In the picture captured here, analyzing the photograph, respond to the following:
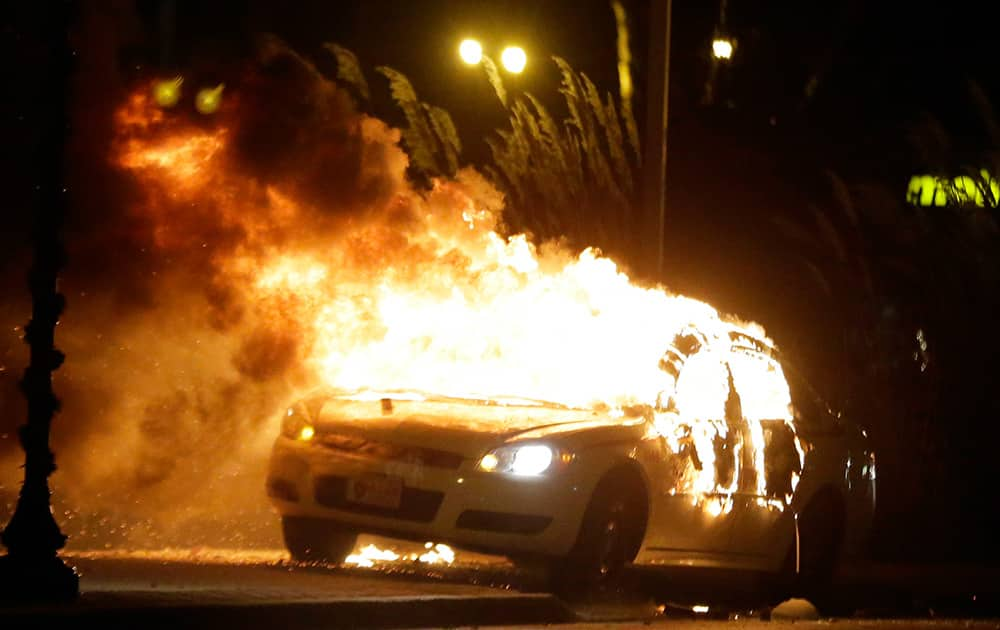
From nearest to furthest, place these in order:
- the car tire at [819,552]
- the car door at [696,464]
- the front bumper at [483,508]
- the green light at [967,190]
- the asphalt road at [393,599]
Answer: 1. the asphalt road at [393,599]
2. the front bumper at [483,508]
3. the car door at [696,464]
4. the car tire at [819,552]
5. the green light at [967,190]

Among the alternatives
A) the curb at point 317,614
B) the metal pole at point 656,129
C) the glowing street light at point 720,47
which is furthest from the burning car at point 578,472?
the glowing street light at point 720,47

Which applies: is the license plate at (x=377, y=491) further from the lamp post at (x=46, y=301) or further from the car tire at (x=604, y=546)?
the lamp post at (x=46, y=301)

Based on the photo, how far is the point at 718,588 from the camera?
12.8m

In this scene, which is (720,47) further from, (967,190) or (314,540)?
(314,540)

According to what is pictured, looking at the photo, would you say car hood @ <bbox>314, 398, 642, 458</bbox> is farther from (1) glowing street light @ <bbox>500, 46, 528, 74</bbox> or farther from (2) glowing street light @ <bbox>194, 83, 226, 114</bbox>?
(1) glowing street light @ <bbox>500, 46, 528, 74</bbox>

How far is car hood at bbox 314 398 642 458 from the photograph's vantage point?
997cm

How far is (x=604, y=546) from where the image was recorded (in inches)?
399

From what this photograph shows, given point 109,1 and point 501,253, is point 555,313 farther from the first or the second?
point 109,1

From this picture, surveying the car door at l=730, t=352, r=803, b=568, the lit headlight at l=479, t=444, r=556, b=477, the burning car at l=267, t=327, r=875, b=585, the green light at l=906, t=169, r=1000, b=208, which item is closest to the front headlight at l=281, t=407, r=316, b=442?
the burning car at l=267, t=327, r=875, b=585

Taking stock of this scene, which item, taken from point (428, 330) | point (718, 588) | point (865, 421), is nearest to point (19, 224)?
point (428, 330)

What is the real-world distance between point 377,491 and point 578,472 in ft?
3.56

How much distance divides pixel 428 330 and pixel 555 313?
1.00 meters

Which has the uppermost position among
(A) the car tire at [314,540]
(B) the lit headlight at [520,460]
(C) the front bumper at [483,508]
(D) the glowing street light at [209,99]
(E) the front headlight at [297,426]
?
(D) the glowing street light at [209,99]

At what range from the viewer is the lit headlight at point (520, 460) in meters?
9.84
